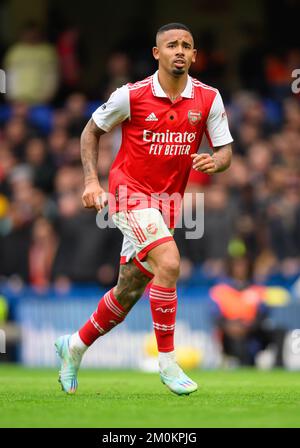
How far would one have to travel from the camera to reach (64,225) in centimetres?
1891

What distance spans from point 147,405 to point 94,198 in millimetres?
1642

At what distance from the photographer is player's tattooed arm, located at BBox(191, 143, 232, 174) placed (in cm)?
983

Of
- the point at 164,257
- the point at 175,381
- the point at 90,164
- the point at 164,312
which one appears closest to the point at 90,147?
the point at 90,164

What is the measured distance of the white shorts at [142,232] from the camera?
32.3ft

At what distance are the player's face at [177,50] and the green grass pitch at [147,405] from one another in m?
2.47

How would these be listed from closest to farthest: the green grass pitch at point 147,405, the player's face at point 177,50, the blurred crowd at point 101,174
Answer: the green grass pitch at point 147,405
the player's face at point 177,50
the blurred crowd at point 101,174

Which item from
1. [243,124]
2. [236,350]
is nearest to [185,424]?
[236,350]

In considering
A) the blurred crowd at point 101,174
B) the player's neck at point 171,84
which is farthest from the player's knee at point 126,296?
the blurred crowd at point 101,174

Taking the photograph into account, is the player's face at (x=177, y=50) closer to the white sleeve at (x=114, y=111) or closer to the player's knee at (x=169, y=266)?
the white sleeve at (x=114, y=111)

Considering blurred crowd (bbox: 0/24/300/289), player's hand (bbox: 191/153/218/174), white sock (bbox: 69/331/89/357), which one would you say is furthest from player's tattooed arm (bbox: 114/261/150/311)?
blurred crowd (bbox: 0/24/300/289)

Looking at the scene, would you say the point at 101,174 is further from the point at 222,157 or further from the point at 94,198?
the point at 94,198

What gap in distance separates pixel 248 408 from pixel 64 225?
10.2 meters

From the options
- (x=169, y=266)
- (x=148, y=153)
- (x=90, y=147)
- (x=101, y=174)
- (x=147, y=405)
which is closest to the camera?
(x=147, y=405)

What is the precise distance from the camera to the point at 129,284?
1025 cm
